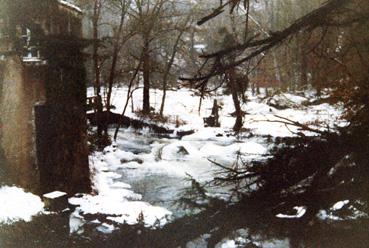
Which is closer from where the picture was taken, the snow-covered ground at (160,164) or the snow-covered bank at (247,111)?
the snow-covered ground at (160,164)

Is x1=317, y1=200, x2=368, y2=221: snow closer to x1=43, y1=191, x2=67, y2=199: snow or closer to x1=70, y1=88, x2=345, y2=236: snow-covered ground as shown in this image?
x1=70, y1=88, x2=345, y2=236: snow-covered ground

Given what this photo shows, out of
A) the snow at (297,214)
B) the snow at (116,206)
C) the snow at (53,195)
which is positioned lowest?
the snow at (116,206)

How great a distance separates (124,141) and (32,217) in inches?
468

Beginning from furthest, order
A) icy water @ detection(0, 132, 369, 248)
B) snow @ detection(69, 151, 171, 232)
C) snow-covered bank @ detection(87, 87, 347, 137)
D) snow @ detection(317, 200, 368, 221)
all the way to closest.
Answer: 1. snow-covered bank @ detection(87, 87, 347, 137)
2. snow @ detection(69, 151, 171, 232)
3. icy water @ detection(0, 132, 369, 248)
4. snow @ detection(317, 200, 368, 221)

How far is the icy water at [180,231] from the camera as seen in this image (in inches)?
176

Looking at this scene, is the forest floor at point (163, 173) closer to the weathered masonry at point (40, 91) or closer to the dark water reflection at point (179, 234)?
the dark water reflection at point (179, 234)

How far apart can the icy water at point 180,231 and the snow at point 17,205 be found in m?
0.15

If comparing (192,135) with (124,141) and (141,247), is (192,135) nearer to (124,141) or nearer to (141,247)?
(124,141)

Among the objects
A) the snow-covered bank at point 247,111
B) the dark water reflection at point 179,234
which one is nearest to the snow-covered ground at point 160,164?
the snow-covered bank at point 247,111

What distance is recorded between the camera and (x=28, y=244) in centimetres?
720

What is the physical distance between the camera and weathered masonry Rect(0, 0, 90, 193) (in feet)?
27.4

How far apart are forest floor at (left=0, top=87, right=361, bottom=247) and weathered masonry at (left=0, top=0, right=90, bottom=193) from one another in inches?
29.9

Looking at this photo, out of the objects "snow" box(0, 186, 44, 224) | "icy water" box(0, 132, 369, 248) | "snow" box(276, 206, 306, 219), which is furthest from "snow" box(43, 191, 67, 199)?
"snow" box(276, 206, 306, 219)

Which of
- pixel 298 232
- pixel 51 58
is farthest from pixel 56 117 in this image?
pixel 298 232
